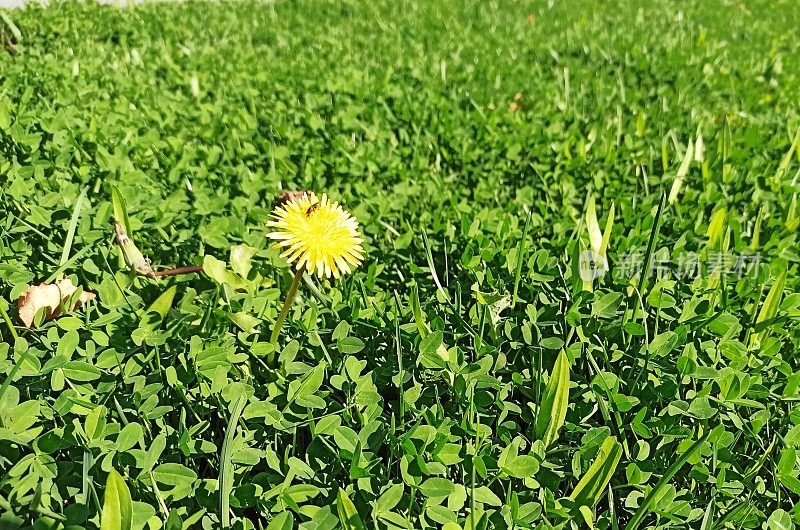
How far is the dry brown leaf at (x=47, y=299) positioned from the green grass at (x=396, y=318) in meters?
0.04

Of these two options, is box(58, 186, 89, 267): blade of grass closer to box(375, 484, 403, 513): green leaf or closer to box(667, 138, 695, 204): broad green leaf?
box(375, 484, 403, 513): green leaf

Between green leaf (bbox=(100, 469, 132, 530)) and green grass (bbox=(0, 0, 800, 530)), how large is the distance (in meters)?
0.08

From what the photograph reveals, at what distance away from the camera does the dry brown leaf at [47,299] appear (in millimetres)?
1752

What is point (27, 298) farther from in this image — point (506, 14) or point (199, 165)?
point (506, 14)

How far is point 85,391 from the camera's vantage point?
1.57 meters

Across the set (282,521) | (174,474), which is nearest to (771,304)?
(282,521)

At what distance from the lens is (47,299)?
1.78 metres

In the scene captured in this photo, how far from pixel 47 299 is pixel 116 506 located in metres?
0.76

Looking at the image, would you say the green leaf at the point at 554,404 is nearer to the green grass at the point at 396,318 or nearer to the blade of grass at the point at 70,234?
the green grass at the point at 396,318

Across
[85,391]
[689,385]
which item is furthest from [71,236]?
[689,385]

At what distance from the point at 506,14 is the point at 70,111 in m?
4.05

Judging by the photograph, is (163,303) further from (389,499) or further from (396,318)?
(389,499)

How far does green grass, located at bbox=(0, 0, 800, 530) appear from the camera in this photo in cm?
144

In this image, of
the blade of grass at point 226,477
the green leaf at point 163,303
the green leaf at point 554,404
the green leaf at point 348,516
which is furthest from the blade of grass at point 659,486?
the green leaf at point 163,303
